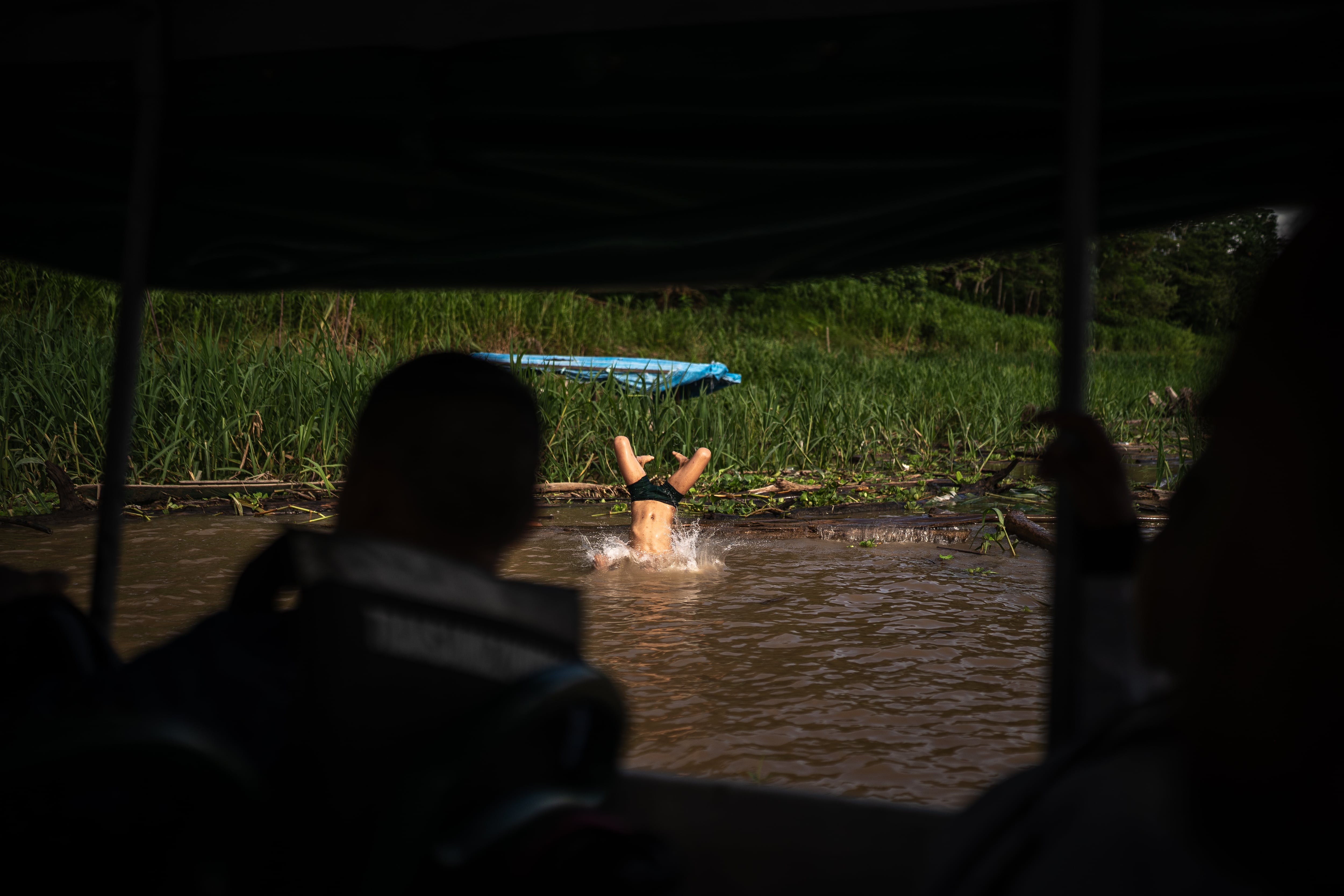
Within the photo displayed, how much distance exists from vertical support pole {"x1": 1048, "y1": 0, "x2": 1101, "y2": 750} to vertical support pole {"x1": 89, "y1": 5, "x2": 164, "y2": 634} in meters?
1.69

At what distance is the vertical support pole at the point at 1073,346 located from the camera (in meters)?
1.44

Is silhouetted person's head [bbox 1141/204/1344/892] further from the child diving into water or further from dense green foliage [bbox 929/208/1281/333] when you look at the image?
dense green foliage [bbox 929/208/1281/333]

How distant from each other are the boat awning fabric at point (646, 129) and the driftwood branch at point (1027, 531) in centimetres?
429

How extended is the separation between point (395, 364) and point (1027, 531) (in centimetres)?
591

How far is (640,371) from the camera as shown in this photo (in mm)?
9453

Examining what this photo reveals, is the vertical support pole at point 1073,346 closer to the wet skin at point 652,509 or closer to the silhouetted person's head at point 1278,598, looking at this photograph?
the silhouetted person's head at point 1278,598

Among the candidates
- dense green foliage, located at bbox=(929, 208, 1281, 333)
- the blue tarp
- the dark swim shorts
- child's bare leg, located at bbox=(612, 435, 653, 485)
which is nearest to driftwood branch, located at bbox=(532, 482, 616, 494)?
the blue tarp

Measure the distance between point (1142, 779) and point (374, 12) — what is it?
5.09 ft

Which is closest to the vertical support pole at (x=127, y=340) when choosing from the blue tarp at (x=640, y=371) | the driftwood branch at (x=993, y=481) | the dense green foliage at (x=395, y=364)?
the blue tarp at (x=640, y=371)

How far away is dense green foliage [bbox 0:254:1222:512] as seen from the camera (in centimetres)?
737

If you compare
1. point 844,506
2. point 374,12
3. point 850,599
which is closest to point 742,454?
point 844,506

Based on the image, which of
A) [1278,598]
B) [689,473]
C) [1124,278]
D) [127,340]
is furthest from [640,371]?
[1124,278]

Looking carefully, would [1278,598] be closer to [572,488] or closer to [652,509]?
[652,509]

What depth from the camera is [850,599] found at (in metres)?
5.30
